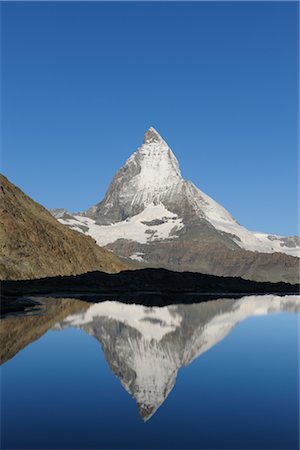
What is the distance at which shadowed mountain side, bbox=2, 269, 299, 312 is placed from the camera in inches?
4675

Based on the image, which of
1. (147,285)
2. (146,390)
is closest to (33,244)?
(147,285)

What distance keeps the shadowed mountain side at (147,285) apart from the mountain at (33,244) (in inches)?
564

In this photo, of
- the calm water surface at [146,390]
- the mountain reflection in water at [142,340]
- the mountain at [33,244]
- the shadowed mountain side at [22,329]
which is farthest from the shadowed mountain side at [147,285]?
the calm water surface at [146,390]

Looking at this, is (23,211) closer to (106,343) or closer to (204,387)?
(106,343)

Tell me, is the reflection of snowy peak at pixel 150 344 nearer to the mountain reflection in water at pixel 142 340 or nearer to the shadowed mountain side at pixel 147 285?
the mountain reflection in water at pixel 142 340

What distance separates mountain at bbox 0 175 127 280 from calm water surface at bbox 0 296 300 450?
9772 centimetres

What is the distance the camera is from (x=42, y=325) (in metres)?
46.1

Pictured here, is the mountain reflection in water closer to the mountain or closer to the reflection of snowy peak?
the reflection of snowy peak

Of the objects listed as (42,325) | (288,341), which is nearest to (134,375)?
(288,341)

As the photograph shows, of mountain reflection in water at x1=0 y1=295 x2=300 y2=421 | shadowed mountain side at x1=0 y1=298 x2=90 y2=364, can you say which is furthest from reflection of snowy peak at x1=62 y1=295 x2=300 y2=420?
shadowed mountain side at x1=0 y1=298 x2=90 y2=364

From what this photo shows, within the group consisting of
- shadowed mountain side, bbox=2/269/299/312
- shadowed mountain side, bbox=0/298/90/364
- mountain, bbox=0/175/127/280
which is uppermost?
mountain, bbox=0/175/127/280

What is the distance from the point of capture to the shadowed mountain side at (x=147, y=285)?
4675 inches

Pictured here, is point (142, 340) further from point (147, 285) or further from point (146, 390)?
point (147, 285)

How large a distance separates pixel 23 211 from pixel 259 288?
73952 millimetres
